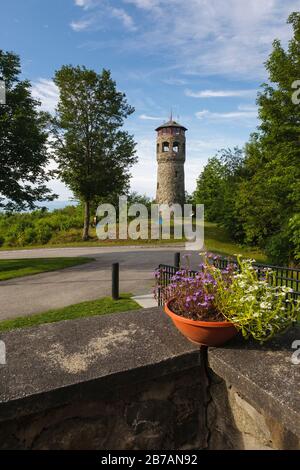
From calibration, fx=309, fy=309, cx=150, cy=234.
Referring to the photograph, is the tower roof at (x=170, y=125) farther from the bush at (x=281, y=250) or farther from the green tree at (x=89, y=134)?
the bush at (x=281, y=250)

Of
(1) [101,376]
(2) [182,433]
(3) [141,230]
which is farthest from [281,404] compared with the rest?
(3) [141,230]

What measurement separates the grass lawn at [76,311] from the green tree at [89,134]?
18.5 meters

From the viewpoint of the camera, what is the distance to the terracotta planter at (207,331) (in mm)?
2271

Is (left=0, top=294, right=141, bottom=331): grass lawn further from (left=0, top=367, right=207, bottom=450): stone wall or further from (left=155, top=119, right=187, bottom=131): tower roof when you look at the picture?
(left=155, top=119, right=187, bottom=131): tower roof

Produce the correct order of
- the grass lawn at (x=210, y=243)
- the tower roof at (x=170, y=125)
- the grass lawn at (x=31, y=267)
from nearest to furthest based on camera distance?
the grass lawn at (x=31, y=267)
the grass lawn at (x=210, y=243)
the tower roof at (x=170, y=125)

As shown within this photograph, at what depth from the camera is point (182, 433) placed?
2223mm

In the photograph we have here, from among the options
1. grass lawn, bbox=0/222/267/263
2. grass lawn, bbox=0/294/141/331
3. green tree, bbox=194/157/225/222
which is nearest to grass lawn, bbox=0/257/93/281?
grass lawn, bbox=0/294/141/331

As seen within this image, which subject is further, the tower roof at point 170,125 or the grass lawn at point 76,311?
the tower roof at point 170,125

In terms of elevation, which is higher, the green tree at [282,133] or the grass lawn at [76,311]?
the green tree at [282,133]

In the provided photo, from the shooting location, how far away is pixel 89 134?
2702 centimetres

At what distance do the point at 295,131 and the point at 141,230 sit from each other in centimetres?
1644

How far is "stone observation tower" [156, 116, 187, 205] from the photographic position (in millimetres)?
43688

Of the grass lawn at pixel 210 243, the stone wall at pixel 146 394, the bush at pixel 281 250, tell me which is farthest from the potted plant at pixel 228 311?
the grass lawn at pixel 210 243

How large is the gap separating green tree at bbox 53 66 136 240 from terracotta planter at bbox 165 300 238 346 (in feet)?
80.5
